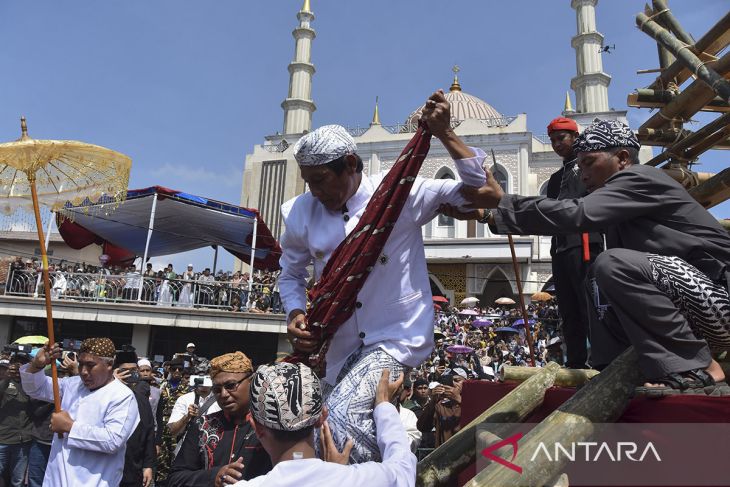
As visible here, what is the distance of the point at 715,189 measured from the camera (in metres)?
4.83

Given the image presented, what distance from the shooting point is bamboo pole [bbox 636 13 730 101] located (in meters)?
4.46

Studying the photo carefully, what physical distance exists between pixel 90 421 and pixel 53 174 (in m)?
2.12

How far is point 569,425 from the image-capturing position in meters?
2.12

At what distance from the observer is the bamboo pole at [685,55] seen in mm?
4465

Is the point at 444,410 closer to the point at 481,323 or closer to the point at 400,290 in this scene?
the point at 400,290

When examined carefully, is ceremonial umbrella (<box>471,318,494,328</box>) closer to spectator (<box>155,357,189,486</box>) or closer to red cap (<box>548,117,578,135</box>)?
spectator (<box>155,357,189,486</box>)

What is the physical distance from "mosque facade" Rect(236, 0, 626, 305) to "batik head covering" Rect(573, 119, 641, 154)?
2016 cm

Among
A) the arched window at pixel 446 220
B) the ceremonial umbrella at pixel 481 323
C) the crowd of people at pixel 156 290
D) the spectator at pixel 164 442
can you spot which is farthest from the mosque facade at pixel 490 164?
the spectator at pixel 164 442

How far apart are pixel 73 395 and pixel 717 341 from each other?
4205 mm

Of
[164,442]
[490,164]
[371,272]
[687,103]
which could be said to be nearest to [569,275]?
[371,272]

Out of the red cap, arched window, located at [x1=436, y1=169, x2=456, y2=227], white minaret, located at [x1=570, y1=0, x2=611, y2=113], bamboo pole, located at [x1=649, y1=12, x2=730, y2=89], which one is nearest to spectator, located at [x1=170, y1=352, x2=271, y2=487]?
the red cap

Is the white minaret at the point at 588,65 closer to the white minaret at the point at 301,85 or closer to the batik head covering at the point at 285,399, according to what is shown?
Result: the white minaret at the point at 301,85

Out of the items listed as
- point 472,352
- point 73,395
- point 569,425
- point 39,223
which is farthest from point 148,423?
point 472,352

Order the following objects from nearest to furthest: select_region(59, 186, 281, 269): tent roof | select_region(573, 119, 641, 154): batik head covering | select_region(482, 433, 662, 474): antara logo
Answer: select_region(482, 433, 662, 474): antara logo, select_region(573, 119, 641, 154): batik head covering, select_region(59, 186, 281, 269): tent roof
